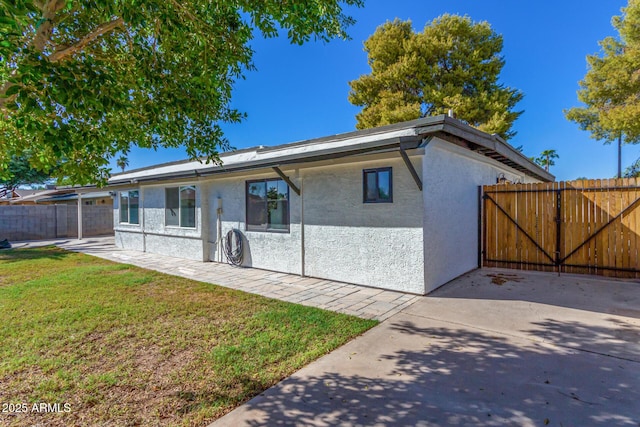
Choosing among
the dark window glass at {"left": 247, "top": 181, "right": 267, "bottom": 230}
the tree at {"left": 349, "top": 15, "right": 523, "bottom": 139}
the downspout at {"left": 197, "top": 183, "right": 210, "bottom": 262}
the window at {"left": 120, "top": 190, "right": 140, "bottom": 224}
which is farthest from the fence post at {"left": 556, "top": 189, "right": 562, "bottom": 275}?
the window at {"left": 120, "top": 190, "right": 140, "bottom": 224}

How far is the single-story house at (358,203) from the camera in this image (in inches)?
213

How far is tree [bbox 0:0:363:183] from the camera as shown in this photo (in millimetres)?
2955

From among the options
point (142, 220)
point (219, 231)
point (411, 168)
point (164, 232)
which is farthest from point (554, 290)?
point (142, 220)

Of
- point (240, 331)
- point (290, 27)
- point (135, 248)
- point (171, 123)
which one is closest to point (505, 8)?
point (290, 27)

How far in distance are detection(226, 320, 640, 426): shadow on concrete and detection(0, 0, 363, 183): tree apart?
9.76 ft

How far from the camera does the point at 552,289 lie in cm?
564

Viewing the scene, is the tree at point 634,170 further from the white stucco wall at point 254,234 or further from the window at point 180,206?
the window at point 180,206

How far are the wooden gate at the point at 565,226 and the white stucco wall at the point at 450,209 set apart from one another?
1.91 ft

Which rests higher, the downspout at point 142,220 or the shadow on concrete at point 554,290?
the downspout at point 142,220

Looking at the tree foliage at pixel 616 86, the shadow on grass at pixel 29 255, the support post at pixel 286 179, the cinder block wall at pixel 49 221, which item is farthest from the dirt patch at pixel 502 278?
the cinder block wall at pixel 49 221

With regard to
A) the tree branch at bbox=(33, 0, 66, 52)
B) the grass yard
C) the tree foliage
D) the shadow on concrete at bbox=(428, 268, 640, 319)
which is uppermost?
the tree foliage

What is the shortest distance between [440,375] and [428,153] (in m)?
3.80

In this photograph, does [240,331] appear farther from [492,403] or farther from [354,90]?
[354,90]

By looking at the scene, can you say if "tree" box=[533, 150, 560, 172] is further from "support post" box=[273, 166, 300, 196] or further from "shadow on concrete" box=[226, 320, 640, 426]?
"shadow on concrete" box=[226, 320, 640, 426]
